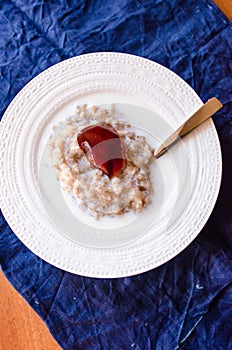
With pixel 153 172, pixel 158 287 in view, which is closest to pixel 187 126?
pixel 153 172

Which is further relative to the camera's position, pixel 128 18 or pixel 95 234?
pixel 128 18

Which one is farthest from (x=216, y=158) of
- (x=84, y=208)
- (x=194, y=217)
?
(x=84, y=208)

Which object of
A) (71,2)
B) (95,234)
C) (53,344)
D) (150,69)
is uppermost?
(71,2)

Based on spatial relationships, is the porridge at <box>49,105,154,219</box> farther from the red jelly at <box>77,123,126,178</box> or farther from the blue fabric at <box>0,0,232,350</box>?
the blue fabric at <box>0,0,232,350</box>

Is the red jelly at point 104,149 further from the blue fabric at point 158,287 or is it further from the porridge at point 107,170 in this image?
the blue fabric at point 158,287

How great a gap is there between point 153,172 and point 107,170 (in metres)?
0.08

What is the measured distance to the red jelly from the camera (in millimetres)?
845

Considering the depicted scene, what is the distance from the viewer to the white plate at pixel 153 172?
0.86 m

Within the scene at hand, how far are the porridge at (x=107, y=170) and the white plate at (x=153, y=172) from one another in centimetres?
2

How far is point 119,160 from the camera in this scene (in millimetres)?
850

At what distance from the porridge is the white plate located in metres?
0.02

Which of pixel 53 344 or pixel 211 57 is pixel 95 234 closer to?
pixel 53 344

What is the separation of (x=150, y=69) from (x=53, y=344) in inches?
19.6

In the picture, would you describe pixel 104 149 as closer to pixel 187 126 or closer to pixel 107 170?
pixel 107 170
